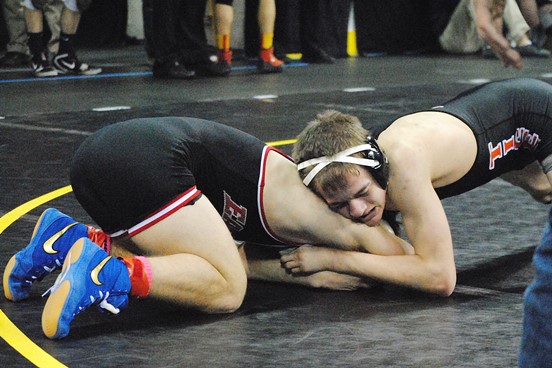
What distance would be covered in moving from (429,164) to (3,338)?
1.24m

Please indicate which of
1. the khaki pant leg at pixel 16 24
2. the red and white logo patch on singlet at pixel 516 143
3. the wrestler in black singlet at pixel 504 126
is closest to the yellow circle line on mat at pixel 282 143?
the wrestler in black singlet at pixel 504 126

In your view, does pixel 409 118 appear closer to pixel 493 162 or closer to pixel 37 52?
pixel 493 162

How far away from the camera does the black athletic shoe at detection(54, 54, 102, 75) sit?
8.11 metres

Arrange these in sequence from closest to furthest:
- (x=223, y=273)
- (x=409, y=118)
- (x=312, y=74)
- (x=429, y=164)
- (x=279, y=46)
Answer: (x=223, y=273)
(x=429, y=164)
(x=409, y=118)
(x=312, y=74)
(x=279, y=46)

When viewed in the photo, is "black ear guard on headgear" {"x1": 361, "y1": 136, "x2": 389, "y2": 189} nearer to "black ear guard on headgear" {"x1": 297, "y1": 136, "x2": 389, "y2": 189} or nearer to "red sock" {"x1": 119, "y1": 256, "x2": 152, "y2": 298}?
"black ear guard on headgear" {"x1": 297, "y1": 136, "x2": 389, "y2": 189}

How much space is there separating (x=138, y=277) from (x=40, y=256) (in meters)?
0.38

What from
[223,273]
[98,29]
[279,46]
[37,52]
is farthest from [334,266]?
[98,29]

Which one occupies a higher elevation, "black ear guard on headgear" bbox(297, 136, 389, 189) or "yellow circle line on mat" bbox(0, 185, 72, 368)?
"black ear guard on headgear" bbox(297, 136, 389, 189)

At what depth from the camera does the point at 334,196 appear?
275 centimetres

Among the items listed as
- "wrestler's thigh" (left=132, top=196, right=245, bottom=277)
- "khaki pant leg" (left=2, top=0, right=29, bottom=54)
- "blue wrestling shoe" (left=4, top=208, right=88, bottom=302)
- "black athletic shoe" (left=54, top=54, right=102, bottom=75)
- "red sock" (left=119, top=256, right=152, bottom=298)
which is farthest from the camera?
"khaki pant leg" (left=2, top=0, right=29, bottom=54)

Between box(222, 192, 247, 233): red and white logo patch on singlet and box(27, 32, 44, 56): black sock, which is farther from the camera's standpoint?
box(27, 32, 44, 56): black sock

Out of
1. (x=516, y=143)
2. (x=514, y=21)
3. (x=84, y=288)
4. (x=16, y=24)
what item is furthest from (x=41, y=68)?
(x=84, y=288)

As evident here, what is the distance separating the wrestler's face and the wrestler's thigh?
0.30 meters

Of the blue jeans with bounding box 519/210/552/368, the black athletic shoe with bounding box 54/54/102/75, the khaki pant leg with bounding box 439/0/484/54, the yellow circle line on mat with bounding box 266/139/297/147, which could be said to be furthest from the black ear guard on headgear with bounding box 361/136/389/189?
the khaki pant leg with bounding box 439/0/484/54
